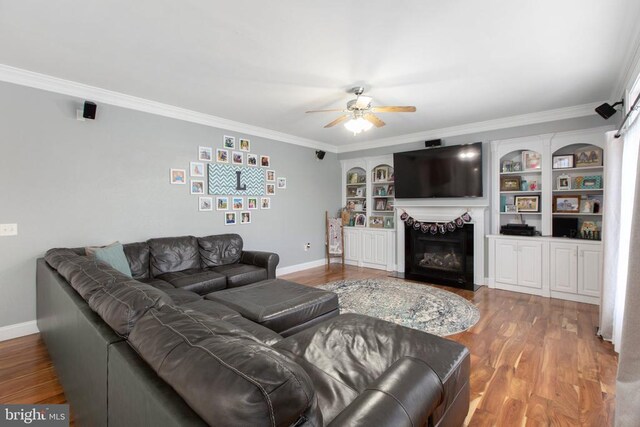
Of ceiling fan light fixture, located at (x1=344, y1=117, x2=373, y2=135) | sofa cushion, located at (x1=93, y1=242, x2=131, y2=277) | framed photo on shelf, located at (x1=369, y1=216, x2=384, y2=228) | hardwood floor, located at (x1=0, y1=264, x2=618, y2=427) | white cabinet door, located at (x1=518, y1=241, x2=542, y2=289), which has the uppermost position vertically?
ceiling fan light fixture, located at (x1=344, y1=117, x2=373, y2=135)

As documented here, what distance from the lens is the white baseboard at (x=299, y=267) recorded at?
545 cm

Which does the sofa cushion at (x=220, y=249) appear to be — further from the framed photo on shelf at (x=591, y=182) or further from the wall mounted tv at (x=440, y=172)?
the framed photo on shelf at (x=591, y=182)

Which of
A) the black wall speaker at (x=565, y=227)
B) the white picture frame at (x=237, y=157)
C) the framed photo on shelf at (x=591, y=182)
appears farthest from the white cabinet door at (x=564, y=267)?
the white picture frame at (x=237, y=157)

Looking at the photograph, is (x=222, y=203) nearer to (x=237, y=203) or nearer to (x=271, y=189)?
(x=237, y=203)

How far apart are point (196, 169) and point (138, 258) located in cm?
147

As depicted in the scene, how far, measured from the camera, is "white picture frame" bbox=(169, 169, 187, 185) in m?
4.07

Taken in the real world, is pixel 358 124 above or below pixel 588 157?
above

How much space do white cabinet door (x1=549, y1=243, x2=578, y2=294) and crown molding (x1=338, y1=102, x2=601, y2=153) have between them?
5.83 feet

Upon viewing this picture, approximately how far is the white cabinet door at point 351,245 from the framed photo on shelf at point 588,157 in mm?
3696

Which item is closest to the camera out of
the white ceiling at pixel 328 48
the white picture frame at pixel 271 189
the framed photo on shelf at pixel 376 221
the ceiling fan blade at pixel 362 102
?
the white ceiling at pixel 328 48

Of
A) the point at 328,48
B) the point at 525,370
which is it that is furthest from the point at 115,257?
the point at 525,370

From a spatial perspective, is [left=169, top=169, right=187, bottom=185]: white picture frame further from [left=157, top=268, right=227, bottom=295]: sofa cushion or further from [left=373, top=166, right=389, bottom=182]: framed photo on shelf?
[left=373, top=166, right=389, bottom=182]: framed photo on shelf

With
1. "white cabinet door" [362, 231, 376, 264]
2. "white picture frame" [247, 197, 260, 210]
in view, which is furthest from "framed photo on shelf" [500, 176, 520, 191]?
"white picture frame" [247, 197, 260, 210]

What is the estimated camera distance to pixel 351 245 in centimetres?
637
